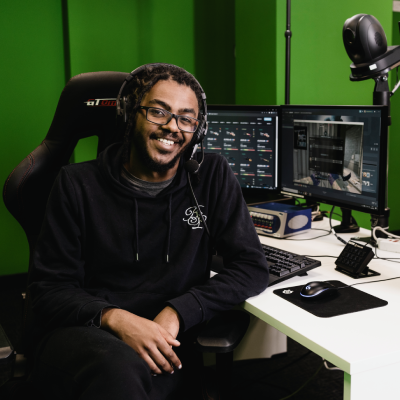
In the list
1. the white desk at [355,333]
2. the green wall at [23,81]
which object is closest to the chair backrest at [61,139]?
the white desk at [355,333]

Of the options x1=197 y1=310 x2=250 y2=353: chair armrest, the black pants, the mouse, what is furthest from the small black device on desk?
the black pants

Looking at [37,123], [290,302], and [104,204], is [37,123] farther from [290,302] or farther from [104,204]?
[290,302]

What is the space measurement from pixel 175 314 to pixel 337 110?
3.14 ft

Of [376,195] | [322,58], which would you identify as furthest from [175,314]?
[322,58]

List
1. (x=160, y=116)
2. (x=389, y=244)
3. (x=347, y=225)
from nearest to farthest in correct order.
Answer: (x=160, y=116) → (x=389, y=244) → (x=347, y=225)

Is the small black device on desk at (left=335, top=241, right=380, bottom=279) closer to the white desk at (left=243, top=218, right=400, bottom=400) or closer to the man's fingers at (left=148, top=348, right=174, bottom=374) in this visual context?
the white desk at (left=243, top=218, right=400, bottom=400)

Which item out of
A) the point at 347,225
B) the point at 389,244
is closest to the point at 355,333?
the point at 389,244

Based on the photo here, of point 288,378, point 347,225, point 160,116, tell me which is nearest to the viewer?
point 160,116

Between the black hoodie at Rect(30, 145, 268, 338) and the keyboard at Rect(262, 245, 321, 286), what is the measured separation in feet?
0.29

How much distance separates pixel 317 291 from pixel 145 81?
77 cm

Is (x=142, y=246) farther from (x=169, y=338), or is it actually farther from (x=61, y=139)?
(x=61, y=139)

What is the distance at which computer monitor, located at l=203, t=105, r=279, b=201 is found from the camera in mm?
1963

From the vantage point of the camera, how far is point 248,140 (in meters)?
2.00

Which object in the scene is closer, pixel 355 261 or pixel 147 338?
pixel 147 338
